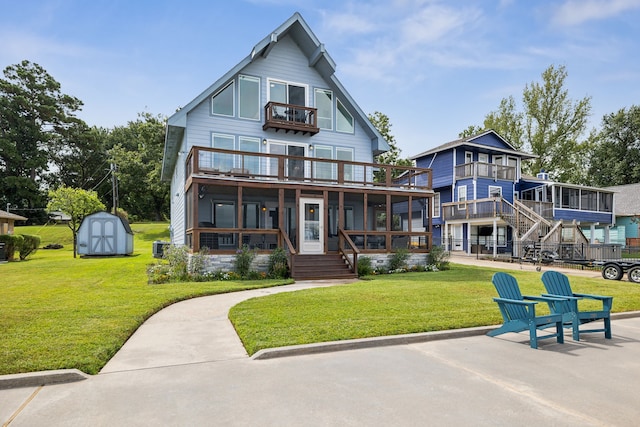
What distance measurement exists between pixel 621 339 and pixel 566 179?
45.8 m

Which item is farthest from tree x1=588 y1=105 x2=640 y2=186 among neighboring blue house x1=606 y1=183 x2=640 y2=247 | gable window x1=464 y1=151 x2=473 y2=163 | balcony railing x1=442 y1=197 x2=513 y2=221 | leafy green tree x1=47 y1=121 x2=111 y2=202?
leafy green tree x1=47 y1=121 x2=111 y2=202

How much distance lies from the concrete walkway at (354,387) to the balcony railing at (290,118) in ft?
43.8

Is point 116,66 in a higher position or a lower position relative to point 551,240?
higher

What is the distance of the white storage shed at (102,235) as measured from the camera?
24906 millimetres

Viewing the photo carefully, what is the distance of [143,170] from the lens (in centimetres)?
4641

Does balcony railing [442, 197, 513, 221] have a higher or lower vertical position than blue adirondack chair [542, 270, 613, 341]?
higher

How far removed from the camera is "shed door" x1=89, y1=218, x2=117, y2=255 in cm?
2502

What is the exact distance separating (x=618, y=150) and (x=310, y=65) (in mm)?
47983

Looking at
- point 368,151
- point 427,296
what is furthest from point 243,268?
point 368,151

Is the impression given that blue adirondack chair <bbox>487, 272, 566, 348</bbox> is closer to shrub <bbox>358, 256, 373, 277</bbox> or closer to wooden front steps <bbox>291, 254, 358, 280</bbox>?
wooden front steps <bbox>291, 254, 358, 280</bbox>

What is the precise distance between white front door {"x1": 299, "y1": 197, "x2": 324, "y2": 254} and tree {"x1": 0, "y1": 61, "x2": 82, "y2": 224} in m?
44.5

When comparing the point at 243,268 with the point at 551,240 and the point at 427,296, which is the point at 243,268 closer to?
the point at 427,296

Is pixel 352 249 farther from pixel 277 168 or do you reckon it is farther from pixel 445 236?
pixel 445 236

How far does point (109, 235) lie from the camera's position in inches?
1000
